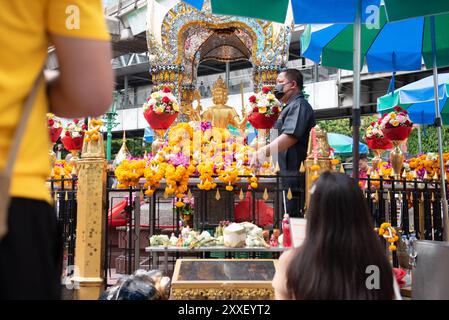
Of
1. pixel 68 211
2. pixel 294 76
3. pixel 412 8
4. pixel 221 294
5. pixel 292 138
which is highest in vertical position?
pixel 412 8

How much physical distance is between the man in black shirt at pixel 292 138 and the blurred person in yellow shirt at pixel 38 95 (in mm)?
3765

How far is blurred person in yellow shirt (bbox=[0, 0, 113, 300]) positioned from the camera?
1229mm

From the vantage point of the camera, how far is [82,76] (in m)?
1.33

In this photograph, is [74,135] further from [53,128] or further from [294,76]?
[294,76]

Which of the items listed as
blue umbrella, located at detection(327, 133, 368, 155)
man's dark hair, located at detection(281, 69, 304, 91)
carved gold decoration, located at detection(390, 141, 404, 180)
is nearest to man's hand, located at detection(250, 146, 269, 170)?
man's dark hair, located at detection(281, 69, 304, 91)

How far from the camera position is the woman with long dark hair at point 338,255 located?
2.11m

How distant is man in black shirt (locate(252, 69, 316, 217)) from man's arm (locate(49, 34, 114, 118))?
3.72 m

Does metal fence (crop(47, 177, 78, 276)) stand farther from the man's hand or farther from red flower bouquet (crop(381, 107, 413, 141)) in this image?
red flower bouquet (crop(381, 107, 413, 141))

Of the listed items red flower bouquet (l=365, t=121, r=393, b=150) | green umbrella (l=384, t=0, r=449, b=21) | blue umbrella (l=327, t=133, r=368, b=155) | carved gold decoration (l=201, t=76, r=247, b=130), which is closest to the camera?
green umbrella (l=384, t=0, r=449, b=21)

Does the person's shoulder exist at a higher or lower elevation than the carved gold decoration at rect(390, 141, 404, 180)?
lower

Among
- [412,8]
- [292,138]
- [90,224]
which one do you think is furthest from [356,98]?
[90,224]

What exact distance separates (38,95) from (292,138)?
420 cm

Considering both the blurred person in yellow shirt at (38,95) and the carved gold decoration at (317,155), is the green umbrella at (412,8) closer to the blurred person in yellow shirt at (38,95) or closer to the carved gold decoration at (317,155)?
the carved gold decoration at (317,155)
